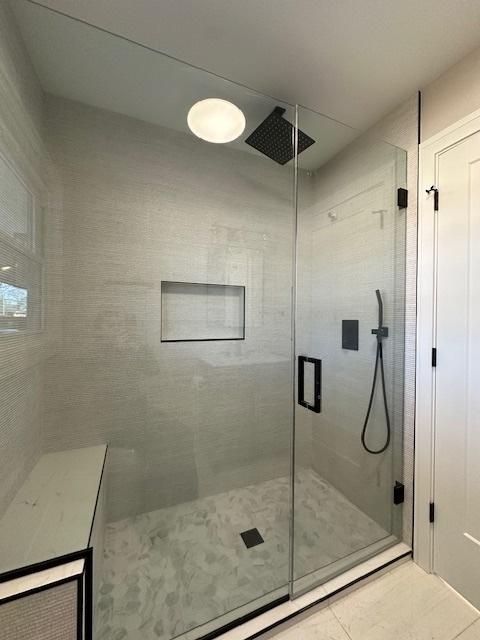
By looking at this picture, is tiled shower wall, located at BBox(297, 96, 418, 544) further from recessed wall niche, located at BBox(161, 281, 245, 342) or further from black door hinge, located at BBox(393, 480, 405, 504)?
recessed wall niche, located at BBox(161, 281, 245, 342)

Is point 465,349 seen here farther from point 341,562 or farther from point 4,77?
point 4,77

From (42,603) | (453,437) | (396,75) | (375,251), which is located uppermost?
(396,75)

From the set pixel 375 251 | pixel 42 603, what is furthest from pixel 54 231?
pixel 375 251

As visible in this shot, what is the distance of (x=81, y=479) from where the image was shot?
1.25 m

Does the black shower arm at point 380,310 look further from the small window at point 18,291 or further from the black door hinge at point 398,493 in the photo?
the small window at point 18,291

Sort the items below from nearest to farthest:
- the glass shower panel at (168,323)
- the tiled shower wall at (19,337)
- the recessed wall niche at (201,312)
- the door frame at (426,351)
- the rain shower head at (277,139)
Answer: the tiled shower wall at (19,337)
the glass shower panel at (168,323)
the door frame at (426,351)
the rain shower head at (277,139)
the recessed wall niche at (201,312)

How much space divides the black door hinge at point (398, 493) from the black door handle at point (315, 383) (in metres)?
0.58

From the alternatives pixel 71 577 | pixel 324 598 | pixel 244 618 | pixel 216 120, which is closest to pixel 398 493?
pixel 324 598

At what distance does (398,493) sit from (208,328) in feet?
4.98

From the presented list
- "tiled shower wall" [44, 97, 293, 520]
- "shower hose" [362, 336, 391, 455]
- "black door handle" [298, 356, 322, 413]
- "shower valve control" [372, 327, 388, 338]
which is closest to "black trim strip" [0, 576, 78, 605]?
"tiled shower wall" [44, 97, 293, 520]

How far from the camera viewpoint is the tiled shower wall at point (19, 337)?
3.27 ft

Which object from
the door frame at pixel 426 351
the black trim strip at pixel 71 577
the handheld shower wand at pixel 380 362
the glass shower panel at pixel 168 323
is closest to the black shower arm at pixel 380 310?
the handheld shower wand at pixel 380 362

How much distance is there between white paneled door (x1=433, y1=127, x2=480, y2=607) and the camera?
1209mm

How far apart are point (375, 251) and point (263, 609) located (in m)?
1.95
